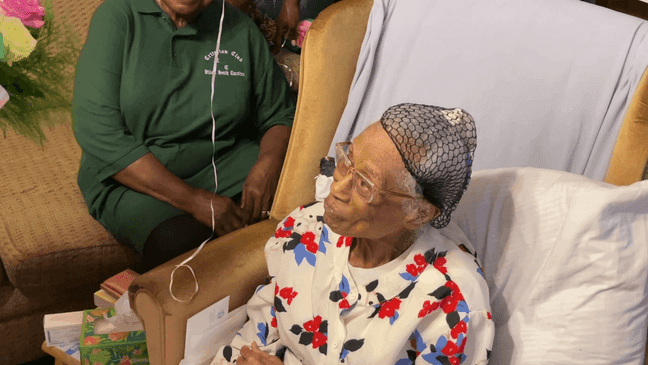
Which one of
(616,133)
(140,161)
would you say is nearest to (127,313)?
(140,161)

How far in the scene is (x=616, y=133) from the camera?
1.24 metres

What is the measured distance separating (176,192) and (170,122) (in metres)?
0.20

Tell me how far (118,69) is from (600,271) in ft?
4.08

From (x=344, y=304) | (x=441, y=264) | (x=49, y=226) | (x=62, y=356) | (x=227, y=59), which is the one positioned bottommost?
(x=62, y=356)

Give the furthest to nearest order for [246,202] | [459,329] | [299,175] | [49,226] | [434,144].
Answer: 1. [246,202]
2. [49,226]
3. [299,175]
4. [459,329]
5. [434,144]

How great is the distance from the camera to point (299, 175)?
149cm

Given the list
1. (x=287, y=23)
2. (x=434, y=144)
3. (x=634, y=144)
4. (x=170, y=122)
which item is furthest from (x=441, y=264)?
(x=287, y=23)

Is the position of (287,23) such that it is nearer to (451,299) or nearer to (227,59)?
(227,59)

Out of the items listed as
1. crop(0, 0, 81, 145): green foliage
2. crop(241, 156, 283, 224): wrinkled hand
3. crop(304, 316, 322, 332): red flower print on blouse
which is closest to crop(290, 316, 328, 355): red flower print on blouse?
crop(304, 316, 322, 332): red flower print on blouse

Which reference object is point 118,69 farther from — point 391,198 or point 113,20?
point 391,198

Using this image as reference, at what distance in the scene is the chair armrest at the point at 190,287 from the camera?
Result: 45.9 inches

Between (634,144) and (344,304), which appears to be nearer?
(344,304)

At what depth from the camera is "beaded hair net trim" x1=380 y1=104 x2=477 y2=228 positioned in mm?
879

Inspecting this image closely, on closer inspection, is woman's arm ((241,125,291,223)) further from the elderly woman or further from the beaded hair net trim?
the beaded hair net trim
